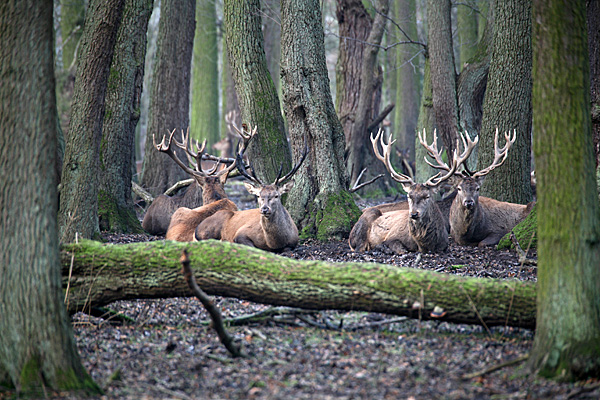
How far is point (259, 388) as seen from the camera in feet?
12.9

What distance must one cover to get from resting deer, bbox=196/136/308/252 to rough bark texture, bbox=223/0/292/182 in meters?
0.76

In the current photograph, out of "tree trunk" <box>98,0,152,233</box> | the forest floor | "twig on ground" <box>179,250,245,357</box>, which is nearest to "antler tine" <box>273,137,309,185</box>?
"tree trunk" <box>98,0,152,233</box>

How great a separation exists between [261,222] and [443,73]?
5.24 meters

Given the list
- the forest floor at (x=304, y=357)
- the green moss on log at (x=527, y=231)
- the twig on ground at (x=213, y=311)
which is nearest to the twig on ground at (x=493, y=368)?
the forest floor at (x=304, y=357)

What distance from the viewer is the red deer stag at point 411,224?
8688 millimetres

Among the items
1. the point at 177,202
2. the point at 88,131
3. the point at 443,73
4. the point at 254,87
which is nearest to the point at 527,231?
the point at 254,87

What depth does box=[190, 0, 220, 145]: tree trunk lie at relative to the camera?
2084 cm

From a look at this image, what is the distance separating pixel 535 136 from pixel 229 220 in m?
6.08

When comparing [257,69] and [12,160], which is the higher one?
[257,69]

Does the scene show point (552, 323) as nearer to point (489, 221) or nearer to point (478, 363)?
point (478, 363)

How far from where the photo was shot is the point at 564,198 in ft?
13.4

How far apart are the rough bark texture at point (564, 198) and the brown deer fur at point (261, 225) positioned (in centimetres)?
487

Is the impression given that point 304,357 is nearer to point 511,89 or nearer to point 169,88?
point 511,89

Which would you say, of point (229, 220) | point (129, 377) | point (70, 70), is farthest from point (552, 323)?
point (70, 70)
